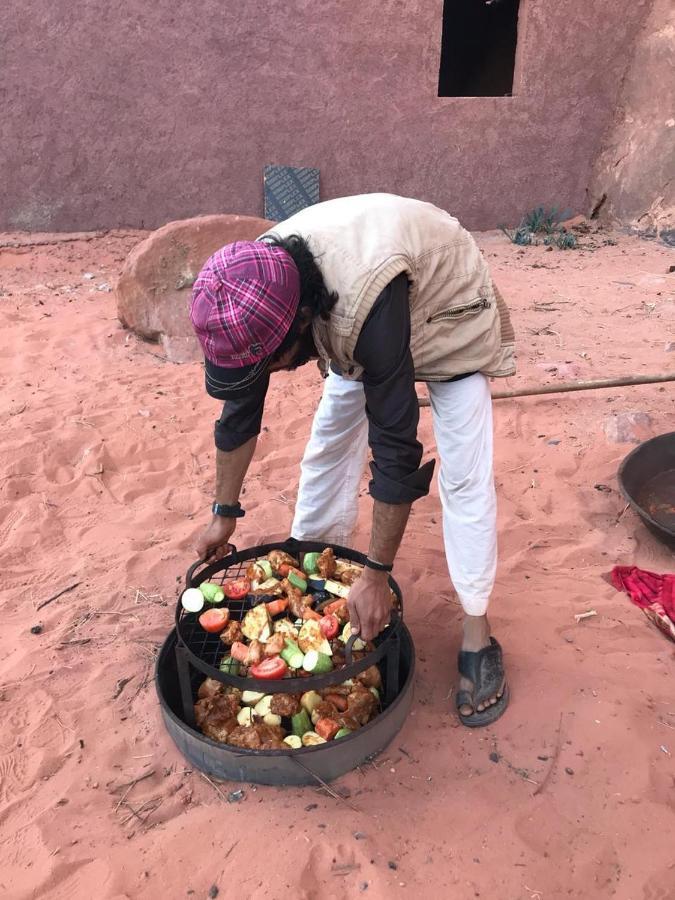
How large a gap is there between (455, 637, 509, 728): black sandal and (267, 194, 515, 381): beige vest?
3.18 feet

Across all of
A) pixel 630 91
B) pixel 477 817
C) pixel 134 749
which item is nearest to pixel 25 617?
pixel 134 749

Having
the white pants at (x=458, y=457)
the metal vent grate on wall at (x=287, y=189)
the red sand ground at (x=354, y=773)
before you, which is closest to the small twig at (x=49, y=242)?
the metal vent grate on wall at (x=287, y=189)

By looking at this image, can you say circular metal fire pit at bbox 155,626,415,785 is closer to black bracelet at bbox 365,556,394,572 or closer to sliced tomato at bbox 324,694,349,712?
sliced tomato at bbox 324,694,349,712

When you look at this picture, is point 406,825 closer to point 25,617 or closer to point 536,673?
point 536,673

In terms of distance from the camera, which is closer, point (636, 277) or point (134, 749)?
point (134, 749)

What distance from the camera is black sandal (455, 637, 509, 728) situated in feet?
7.97

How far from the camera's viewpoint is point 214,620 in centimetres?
243

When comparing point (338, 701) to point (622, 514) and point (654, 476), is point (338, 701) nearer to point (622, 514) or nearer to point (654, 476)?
point (622, 514)

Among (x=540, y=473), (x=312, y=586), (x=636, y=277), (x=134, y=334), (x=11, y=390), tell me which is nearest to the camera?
(x=312, y=586)

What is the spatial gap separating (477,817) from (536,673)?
0.64 meters

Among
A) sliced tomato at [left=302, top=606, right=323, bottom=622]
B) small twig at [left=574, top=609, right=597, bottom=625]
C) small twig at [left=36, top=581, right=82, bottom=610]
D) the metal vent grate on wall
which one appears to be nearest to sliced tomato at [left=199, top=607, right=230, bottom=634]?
sliced tomato at [left=302, top=606, right=323, bottom=622]

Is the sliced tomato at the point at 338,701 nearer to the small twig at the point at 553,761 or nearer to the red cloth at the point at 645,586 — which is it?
the small twig at the point at 553,761

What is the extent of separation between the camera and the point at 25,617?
292 centimetres

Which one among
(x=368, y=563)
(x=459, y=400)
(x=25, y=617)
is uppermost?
(x=459, y=400)
